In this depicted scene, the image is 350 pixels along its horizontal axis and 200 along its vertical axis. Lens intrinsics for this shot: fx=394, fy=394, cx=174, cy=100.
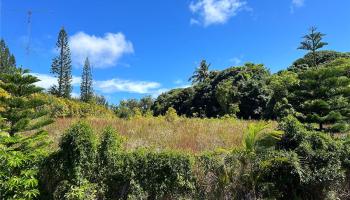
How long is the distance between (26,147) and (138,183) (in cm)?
265

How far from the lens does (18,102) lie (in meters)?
9.16

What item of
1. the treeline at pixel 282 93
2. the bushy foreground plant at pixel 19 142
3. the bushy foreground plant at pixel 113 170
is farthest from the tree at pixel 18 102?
the treeline at pixel 282 93

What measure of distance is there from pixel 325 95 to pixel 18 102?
8793mm

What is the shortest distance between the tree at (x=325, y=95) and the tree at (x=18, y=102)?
24.9 ft

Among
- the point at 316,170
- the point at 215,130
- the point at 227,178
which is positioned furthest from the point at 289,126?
the point at 215,130

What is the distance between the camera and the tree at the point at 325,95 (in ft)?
38.7

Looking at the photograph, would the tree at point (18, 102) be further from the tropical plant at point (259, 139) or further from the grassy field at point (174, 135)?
the tropical plant at point (259, 139)

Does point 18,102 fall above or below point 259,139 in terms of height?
above

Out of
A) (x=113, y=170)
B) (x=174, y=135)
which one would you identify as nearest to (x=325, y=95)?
(x=174, y=135)

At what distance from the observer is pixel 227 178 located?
7945 mm

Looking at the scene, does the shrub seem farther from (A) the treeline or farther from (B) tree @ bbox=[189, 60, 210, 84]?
(B) tree @ bbox=[189, 60, 210, 84]

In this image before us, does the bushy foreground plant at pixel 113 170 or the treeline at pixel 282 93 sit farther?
the treeline at pixel 282 93

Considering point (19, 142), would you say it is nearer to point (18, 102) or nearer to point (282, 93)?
point (18, 102)

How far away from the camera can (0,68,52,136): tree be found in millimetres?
A: 9094
